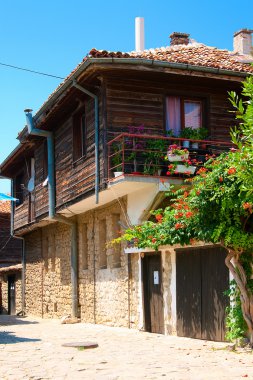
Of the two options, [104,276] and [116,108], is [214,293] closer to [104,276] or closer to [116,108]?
[116,108]

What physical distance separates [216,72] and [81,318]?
8580 mm

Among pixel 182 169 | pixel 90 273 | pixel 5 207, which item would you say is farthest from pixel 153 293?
pixel 5 207

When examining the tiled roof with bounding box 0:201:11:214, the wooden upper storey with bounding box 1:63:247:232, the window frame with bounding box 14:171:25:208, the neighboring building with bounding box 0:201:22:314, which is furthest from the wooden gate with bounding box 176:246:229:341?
the tiled roof with bounding box 0:201:11:214

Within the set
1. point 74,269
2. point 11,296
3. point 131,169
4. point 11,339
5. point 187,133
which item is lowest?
point 11,339

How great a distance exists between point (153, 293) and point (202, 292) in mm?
2186

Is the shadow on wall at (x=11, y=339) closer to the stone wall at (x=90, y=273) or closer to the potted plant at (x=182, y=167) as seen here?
the stone wall at (x=90, y=273)

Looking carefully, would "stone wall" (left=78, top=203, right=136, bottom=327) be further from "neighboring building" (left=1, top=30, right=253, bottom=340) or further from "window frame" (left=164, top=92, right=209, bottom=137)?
"window frame" (left=164, top=92, right=209, bottom=137)

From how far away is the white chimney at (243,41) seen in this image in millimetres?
19109

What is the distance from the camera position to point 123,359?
950cm

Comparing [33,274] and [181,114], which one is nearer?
[181,114]

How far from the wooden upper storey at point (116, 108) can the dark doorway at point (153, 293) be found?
2.11 meters

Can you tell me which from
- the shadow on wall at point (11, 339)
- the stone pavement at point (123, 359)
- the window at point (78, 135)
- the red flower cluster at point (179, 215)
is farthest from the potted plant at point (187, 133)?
the shadow on wall at point (11, 339)

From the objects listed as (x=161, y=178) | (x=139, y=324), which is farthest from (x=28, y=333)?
(x=161, y=178)

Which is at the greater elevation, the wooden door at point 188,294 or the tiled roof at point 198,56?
the tiled roof at point 198,56
